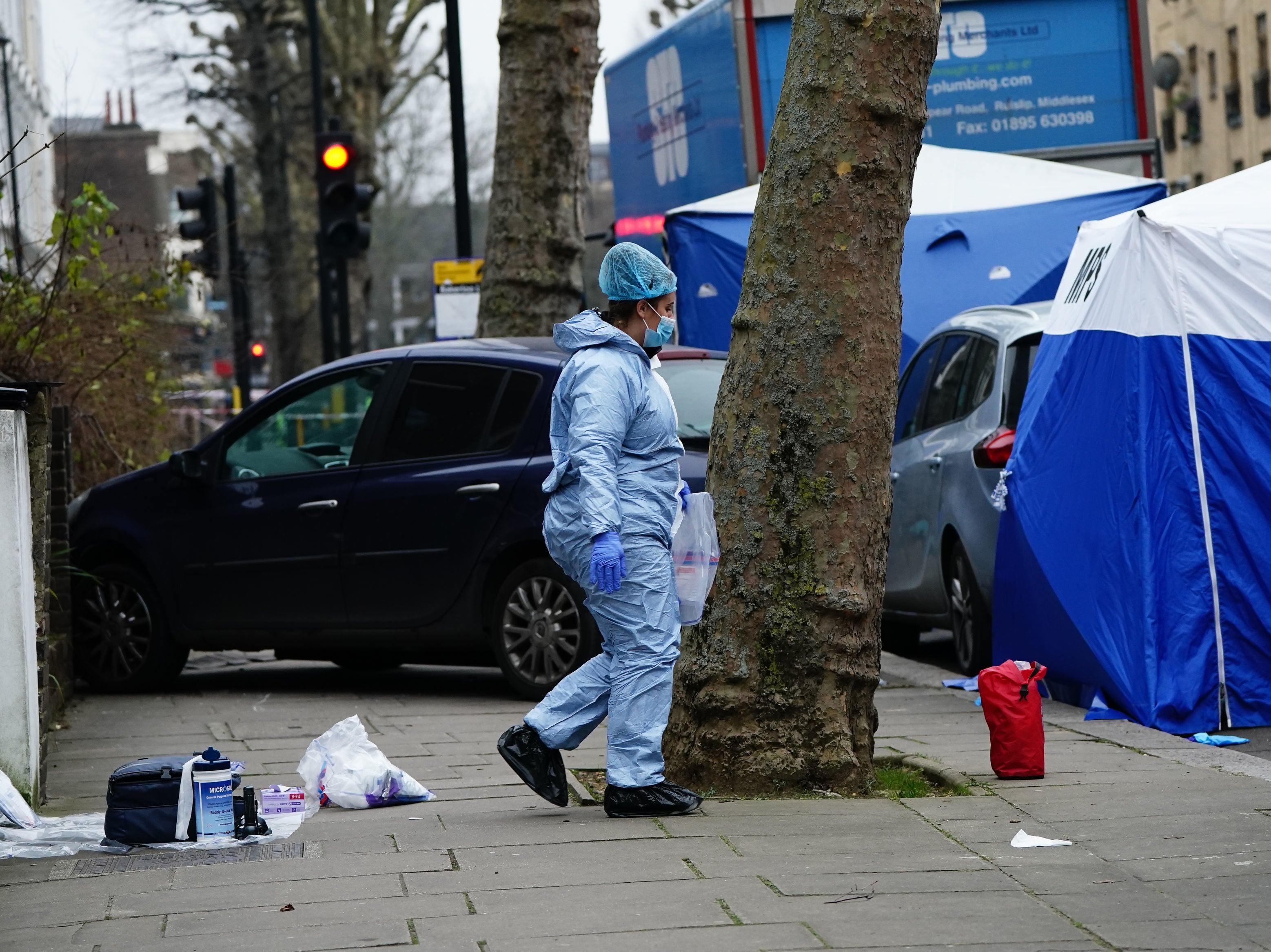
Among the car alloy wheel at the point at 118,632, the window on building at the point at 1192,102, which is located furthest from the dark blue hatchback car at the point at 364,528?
the window on building at the point at 1192,102

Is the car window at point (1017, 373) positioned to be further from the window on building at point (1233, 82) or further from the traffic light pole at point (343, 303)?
the window on building at point (1233, 82)

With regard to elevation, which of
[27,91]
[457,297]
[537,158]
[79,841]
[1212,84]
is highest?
[1212,84]

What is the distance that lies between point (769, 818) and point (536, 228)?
8.87m

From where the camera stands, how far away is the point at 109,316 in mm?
12203

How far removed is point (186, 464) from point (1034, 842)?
5.62 metres

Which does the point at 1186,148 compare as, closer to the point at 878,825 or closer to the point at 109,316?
the point at 109,316

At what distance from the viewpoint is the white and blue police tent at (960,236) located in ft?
44.3

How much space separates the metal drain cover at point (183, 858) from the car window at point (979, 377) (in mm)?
4911

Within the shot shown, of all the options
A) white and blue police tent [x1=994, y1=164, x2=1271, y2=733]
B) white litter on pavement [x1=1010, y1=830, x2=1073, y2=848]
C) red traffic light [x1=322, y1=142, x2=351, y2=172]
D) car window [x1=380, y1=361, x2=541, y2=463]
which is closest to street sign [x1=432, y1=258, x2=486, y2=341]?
red traffic light [x1=322, y1=142, x2=351, y2=172]

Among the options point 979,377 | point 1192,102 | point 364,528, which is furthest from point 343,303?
point 1192,102

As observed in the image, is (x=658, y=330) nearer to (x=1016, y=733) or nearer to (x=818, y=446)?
(x=818, y=446)

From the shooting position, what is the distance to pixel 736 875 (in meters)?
4.89

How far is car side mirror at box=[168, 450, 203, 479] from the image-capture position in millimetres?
9562

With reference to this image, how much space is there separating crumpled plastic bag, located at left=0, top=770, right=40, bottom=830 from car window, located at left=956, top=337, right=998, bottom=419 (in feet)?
17.1
